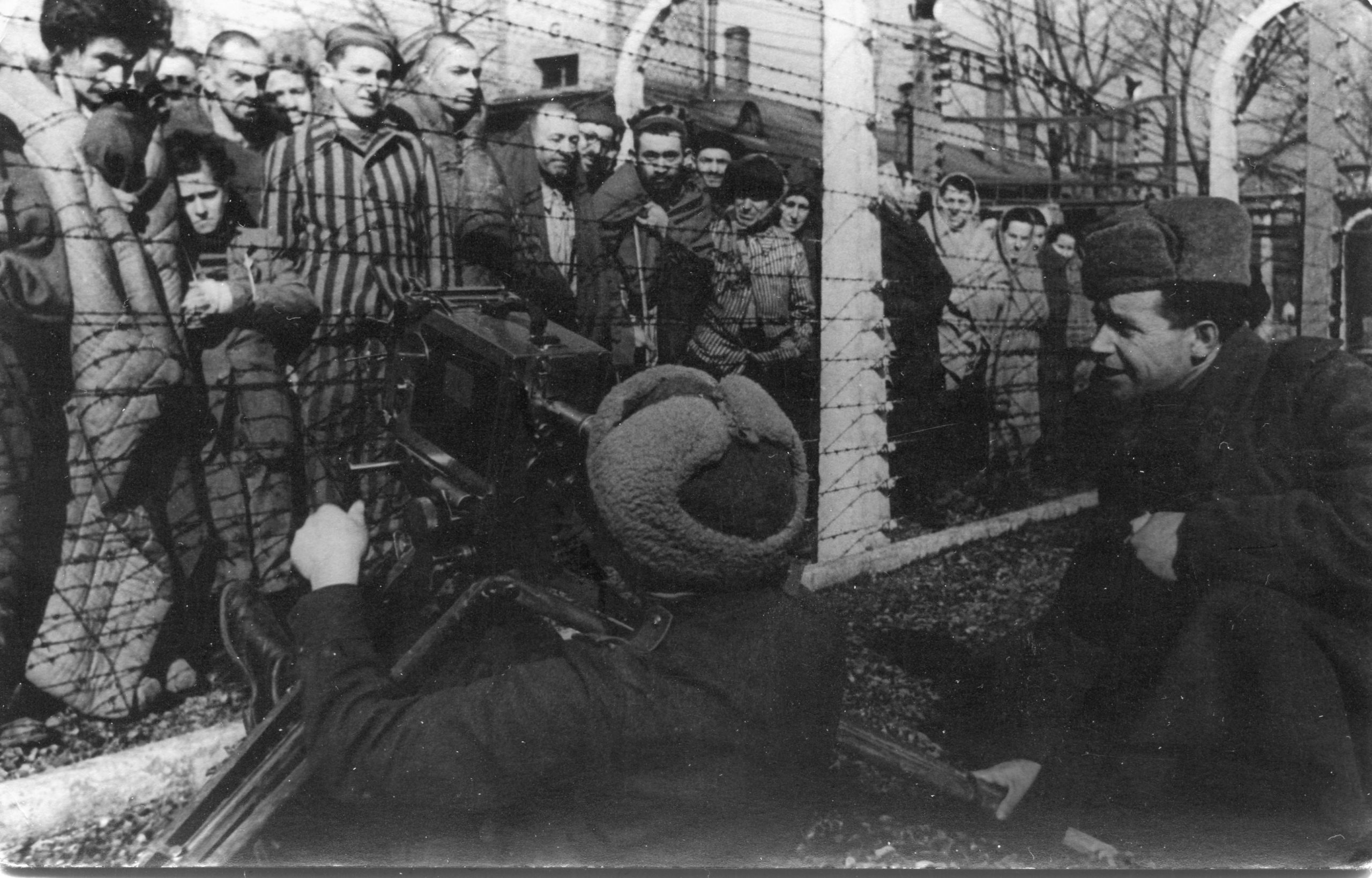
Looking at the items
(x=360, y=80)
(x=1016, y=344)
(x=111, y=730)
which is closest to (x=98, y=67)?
(x=360, y=80)

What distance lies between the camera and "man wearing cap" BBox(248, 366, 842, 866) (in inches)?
79.1

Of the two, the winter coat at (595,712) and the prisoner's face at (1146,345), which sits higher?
the prisoner's face at (1146,345)

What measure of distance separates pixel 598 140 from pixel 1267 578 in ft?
6.78

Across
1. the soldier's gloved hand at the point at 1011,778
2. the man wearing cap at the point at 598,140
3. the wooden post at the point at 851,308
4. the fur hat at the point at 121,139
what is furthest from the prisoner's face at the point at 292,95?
the soldier's gloved hand at the point at 1011,778

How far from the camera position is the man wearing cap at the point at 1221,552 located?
9.13 feet

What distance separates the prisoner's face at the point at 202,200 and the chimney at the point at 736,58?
146 cm

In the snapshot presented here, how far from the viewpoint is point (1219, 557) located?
281 centimetres

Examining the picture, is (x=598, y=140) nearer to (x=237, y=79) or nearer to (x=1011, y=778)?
(x=237, y=79)

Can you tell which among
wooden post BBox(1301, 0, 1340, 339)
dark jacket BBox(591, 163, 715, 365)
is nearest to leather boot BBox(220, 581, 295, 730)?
dark jacket BBox(591, 163, 715, 365)

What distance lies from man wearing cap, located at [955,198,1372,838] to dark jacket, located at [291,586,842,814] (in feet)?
4.00

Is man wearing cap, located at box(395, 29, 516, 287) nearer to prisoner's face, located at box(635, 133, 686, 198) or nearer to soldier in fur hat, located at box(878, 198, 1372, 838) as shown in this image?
prisoner's face, located at box(635, 133, 686, 198)

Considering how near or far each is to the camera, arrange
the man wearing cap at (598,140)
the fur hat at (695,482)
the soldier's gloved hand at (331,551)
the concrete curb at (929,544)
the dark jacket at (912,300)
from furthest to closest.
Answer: the dark jacket at (912,300) → the concrete curb at (929,544) → the man wearing cap at (598,140) → the soldier's gloved hand at (331,551) → the fur hat at (695,482)

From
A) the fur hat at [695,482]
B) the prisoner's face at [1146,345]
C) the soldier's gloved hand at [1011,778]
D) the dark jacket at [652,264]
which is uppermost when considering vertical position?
the dark jacket at [652,264]

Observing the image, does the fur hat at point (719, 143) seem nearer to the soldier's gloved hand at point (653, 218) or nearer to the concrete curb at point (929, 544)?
the soldier's gloved hand at point (653, 218)
